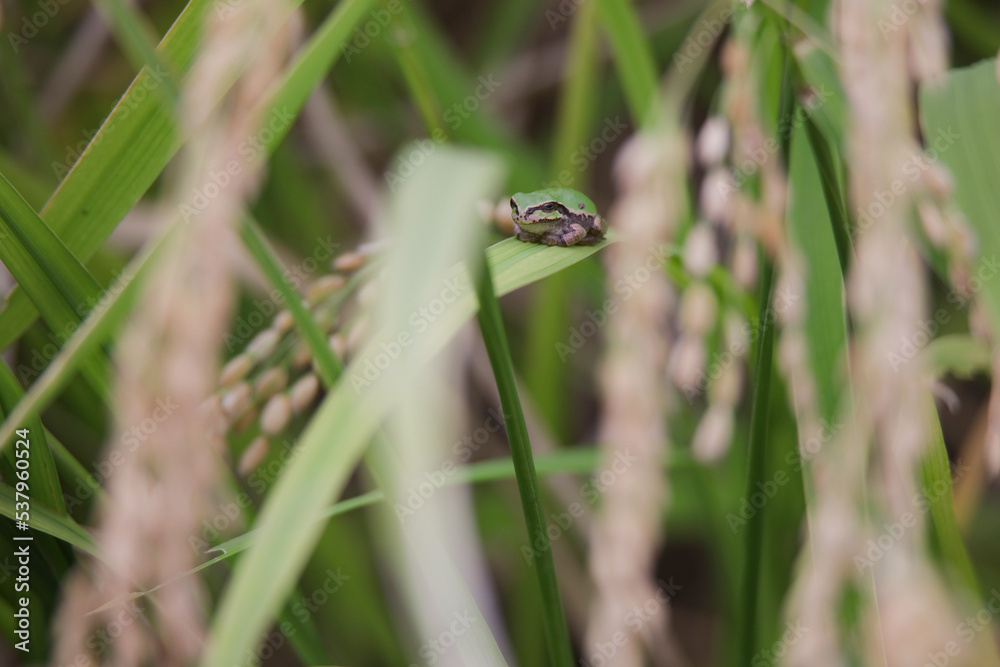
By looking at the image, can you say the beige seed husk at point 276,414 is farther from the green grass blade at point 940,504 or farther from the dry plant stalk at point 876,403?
the green grass blade at point 940,504

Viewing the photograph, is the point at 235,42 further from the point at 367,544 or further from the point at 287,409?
the point at 367,544

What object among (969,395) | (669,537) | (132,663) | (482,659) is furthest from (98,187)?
(969,395)

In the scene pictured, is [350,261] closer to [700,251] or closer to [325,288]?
[325,288]

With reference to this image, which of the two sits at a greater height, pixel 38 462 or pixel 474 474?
pixel 38 462

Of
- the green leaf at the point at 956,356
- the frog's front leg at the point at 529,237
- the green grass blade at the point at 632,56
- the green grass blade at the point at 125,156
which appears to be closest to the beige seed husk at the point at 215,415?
the green grass blade at the point at 125,156

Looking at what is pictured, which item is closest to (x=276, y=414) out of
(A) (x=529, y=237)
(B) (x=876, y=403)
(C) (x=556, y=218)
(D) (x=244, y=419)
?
(D) (x=244, y=419)
